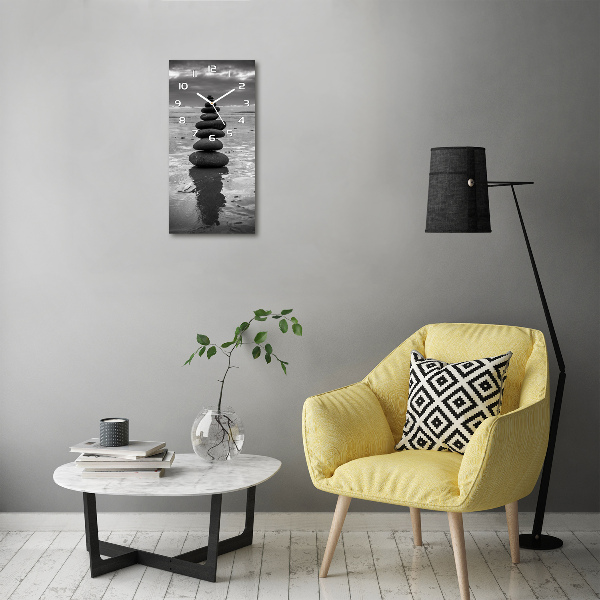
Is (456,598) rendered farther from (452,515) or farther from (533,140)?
(533,140)

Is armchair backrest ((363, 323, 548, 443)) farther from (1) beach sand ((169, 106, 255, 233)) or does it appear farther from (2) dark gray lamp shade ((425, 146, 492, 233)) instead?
(1) beach sand ((169, 106, 255, 233))

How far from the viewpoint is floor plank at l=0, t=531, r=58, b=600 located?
8.34ft

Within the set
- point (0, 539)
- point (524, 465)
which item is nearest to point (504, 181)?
point (524, 465)

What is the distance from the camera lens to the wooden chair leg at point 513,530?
8.79 feet

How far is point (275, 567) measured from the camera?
2.71 m

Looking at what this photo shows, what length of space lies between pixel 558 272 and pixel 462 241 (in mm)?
416

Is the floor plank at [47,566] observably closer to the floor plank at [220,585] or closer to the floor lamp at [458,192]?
the floor plank at [220,585]

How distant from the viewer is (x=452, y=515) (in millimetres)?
2318

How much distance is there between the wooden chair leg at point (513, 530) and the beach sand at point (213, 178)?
149 cm

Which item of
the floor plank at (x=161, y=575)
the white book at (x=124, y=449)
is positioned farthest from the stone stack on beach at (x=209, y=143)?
the floor plank at (x=161, y=575)

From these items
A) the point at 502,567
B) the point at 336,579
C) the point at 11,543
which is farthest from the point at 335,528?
the point at 11,543

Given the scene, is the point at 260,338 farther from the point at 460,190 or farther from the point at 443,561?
the point at 443,561

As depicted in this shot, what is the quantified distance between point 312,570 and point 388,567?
0.92 feet

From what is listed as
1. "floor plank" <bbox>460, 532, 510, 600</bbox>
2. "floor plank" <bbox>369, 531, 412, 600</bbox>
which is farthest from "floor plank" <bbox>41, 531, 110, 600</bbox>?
"floor plank" <bbox>460, 532, 510, 600</bbox>
